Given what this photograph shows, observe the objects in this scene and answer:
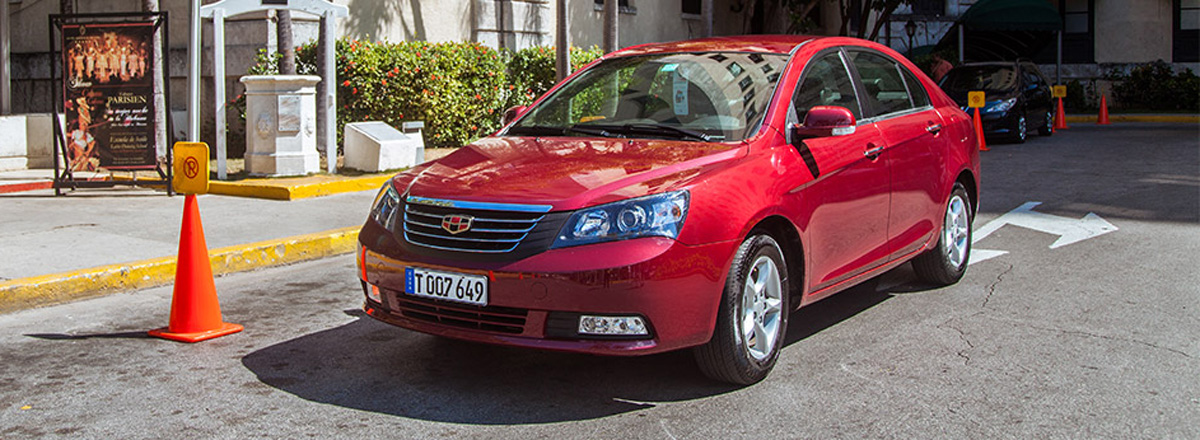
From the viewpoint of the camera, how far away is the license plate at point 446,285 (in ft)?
15.1

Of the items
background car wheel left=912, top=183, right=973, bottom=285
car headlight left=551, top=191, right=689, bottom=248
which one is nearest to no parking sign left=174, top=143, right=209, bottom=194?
car headlight left=551, top=191, right=689, bottom=248

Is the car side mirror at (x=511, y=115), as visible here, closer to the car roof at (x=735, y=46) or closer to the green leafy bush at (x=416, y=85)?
the car roof at (x=735, y=46)

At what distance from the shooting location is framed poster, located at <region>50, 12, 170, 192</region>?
11.5 m

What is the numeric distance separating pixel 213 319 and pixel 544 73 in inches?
509

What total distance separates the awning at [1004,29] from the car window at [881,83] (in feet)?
82.2

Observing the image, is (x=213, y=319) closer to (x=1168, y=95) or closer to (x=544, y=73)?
(x=544, y=73)

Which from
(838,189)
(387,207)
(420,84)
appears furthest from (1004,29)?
(387,207)

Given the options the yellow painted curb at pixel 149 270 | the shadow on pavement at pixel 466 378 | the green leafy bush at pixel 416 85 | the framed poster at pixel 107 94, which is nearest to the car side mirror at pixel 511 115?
the shadow on pavement at pixel 466 378

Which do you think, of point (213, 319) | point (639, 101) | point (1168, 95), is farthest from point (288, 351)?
point (1168, 95)

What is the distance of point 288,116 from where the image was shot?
492 inches

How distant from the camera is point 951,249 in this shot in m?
7.16

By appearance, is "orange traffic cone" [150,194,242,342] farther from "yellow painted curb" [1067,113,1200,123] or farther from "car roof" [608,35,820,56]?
"yellow painted curb" [1067,113,1200,123]

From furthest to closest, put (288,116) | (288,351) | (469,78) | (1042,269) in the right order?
1. (469,78)
2. (288,116)
3. (1042,269)
4. (288,351)

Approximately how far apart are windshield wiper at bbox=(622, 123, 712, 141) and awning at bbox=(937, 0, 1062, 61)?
26698 millimetres
